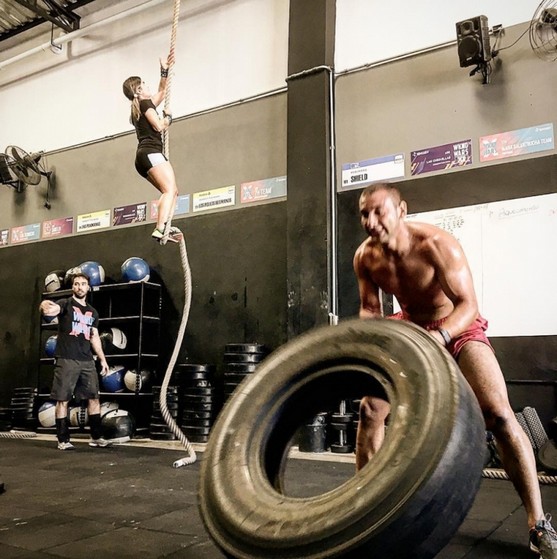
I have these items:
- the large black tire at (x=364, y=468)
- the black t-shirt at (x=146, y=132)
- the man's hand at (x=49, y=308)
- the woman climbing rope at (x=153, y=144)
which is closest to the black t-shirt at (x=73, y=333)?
the man's hand at (x=49, y=308)

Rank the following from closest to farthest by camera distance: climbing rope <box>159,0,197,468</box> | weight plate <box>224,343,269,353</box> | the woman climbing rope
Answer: climbing rope <box>159,0,197,468</box>
the woman climbing rope
weight plate <box>224,343,269,353</box>

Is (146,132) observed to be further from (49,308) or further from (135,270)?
(135,270)

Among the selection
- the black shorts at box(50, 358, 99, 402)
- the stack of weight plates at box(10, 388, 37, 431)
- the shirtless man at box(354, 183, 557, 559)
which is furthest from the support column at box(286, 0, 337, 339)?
the stack of weight plates at box(10, 388, 37, 431)

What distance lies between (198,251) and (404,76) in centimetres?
257

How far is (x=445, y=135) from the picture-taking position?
458 cm

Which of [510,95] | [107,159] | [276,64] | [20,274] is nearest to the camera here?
[510,95]

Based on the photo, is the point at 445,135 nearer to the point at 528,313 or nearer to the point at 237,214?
the point at 528,313

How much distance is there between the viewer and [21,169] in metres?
6.89

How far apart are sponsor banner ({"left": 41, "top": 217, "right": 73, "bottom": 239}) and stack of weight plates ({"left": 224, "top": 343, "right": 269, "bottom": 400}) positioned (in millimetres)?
3026

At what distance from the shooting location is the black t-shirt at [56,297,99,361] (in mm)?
4570

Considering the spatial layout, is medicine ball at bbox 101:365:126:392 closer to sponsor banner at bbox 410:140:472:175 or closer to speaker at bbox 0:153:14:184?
speaker at bbox 0:153:14:184

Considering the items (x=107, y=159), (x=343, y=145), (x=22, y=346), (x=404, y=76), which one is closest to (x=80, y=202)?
(x=107, y=159)

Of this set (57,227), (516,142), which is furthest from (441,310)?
(57,227)

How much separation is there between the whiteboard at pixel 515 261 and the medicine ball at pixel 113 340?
3.44 m
